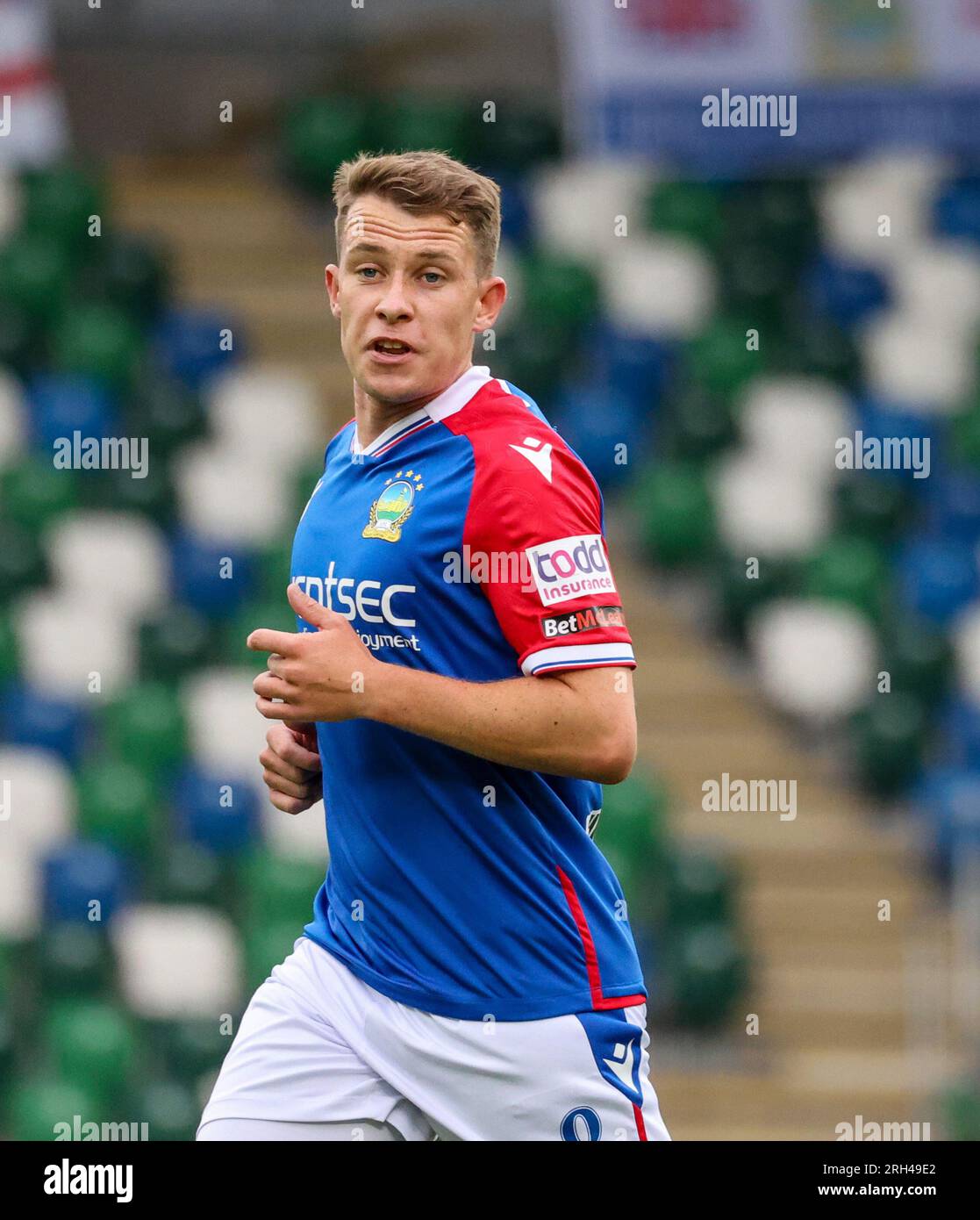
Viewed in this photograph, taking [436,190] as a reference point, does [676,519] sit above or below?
above

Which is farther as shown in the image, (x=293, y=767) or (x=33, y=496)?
(x=33, y=496)

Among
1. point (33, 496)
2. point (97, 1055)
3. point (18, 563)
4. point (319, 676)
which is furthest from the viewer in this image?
point (33, 496)

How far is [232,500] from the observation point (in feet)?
29.2

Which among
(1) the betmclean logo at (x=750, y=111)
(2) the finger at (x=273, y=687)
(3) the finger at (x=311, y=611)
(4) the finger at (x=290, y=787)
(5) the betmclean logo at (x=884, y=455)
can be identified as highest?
(1) the betmclean logo at (x=750, y=111)

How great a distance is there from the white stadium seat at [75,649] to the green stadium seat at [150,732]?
0.68 feet

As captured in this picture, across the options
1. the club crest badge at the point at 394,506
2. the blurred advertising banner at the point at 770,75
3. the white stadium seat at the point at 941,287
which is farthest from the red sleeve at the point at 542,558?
the white stadium seat at the point at 941,287

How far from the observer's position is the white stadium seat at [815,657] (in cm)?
849

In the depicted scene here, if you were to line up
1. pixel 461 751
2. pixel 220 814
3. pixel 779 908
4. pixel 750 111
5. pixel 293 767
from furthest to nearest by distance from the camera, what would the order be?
pixel 750 111 → pixel 779 908 → pixel 220 814 → pixel 293 767 → pixel 461 751

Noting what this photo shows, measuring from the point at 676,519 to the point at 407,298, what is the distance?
6.13m

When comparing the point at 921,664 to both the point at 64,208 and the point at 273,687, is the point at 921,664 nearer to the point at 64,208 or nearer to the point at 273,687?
the point at 64,208

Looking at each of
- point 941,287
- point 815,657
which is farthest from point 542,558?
point 941,287

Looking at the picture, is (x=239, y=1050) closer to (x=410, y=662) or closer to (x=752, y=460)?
(x=410, y=662)

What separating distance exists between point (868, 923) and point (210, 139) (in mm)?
5281
